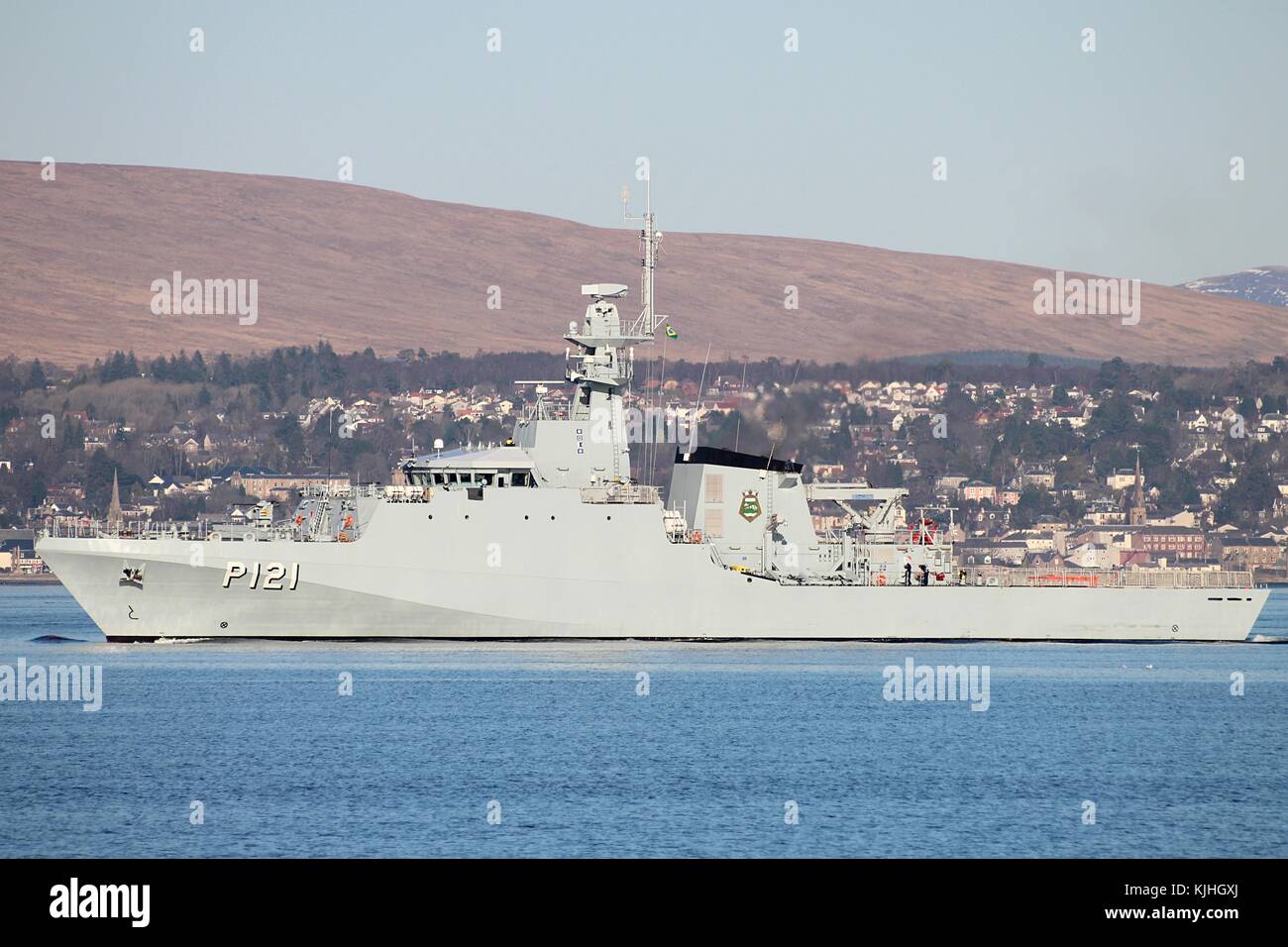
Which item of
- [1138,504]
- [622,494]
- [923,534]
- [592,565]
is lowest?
[592,565]

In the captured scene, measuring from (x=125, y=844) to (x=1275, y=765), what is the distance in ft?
49.2

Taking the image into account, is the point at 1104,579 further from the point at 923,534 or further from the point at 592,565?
the point at 592,565

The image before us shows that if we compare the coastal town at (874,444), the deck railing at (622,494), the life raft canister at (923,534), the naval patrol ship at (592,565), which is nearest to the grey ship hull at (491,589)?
the naval patrol ship at (592,565)

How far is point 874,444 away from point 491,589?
250 ft

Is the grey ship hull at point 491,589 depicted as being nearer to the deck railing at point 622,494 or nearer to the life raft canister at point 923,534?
the deck railing at point 622,494

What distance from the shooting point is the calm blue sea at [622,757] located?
750 inches

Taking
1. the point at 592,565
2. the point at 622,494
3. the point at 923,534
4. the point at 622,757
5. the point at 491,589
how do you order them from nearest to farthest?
1. the point at 622,757
2. the point at 491,589
3. the point at 592,565
4. the point at 622,494
5. the point at 923,534

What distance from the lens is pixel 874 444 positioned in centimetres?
10881

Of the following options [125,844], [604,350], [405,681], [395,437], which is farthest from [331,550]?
[395,437]

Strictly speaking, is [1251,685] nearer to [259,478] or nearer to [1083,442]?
[259,478]

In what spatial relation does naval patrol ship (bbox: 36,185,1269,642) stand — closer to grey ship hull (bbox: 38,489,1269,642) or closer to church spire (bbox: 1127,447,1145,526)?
grey ship hull (bbox: 38,489,1269,642)

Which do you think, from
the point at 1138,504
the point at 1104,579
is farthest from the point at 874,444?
the point at 1104,579

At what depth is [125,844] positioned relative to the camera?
18391 millimetres

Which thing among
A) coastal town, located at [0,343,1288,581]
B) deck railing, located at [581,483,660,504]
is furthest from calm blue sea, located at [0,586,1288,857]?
coastal town, located at [0,343,1288,581]
